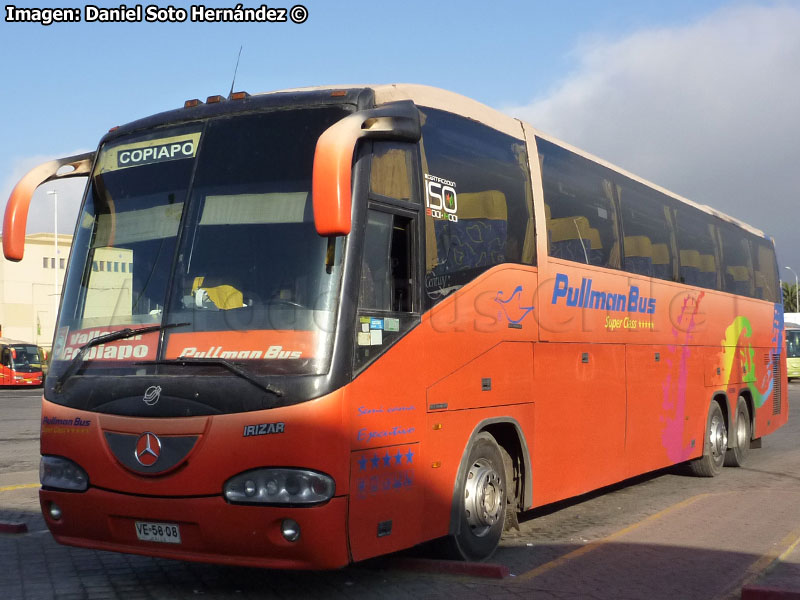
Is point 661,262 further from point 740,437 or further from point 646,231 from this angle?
point 740,437

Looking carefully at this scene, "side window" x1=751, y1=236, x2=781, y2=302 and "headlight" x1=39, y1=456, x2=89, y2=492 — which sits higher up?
"side window" x1=751, y1=236, x2=781, y2=302

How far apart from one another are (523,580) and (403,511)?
1.19 m

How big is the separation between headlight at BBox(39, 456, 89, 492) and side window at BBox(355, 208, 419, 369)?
2001 millimetres

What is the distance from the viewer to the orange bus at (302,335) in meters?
5.72

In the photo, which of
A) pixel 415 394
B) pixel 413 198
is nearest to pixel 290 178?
pixel 413 198

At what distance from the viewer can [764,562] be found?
7395mm

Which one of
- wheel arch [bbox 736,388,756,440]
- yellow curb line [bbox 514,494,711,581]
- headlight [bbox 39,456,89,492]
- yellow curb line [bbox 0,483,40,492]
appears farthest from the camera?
wheel arch [bbox 736,388,756,440]

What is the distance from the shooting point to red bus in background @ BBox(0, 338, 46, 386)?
4500 cm

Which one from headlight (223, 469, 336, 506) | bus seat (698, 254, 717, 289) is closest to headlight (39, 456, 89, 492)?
headlight (223, 469, 336, 506)

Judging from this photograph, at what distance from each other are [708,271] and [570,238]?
16.8 feet

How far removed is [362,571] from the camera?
23.4ft

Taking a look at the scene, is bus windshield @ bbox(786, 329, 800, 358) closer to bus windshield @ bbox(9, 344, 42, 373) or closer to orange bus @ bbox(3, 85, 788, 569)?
bus windshield @ bbox(9, 344, 42, 373)

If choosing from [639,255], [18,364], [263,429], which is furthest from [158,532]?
[18,364]

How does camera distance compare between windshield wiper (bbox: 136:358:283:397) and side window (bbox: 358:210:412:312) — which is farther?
side window (bbox: 358:210:412:312)
